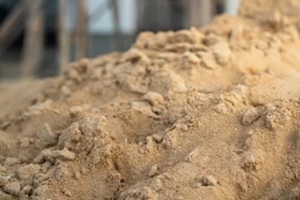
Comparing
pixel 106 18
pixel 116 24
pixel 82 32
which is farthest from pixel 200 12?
pixel 106 18

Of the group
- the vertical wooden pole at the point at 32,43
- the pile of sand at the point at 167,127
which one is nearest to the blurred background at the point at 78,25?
the vertical wooden pole at the point at 32,43

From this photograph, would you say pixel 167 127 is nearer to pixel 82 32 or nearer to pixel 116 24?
pixel 82 32

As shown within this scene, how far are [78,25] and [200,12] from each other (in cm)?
111

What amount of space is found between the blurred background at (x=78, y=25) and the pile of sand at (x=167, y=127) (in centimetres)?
255

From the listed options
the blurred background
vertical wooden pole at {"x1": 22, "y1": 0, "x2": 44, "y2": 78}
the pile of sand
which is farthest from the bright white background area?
the pile of sand

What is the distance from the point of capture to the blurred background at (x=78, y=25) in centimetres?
570

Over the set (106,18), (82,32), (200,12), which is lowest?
(106,18)

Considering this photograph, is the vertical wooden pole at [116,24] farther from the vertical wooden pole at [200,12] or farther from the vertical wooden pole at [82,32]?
the vertical wooden pole at [200,12]

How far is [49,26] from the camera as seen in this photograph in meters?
9.43

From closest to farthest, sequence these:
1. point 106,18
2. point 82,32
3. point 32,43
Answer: point 82,32, point 32,43, point 106,18

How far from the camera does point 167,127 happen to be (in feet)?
7.17

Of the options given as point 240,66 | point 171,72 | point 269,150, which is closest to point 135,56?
point 171,72

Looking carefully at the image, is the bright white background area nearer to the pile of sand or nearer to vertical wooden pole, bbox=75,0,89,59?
vertical wooden pole, bbox=75,0,89,59

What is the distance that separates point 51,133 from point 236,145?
0.71 metres
